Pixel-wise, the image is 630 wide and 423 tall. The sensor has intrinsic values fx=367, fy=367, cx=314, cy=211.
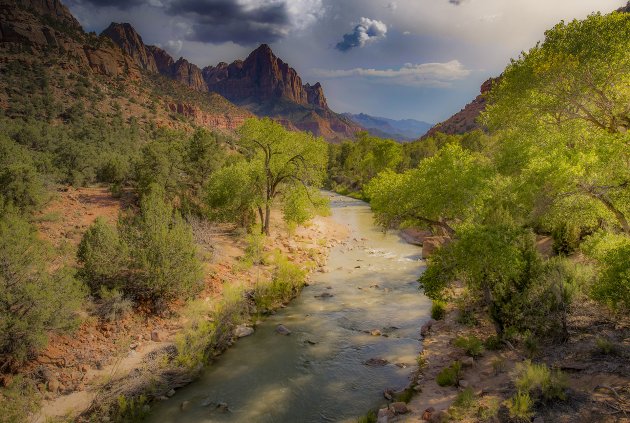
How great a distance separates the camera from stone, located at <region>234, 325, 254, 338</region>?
56.5 feet

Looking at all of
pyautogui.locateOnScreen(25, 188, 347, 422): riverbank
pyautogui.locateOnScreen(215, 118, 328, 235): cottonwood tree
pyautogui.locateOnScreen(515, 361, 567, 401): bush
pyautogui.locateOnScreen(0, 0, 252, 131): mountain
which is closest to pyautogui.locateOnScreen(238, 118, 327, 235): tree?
pyautogui.locateOnScreen(215, 118, 328, 235): cottonwood tree

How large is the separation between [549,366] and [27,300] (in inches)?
676

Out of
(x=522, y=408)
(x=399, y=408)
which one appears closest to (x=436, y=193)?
(x=399, y=408)

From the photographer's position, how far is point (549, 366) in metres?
11.5

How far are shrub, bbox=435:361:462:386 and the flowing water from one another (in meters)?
1.37

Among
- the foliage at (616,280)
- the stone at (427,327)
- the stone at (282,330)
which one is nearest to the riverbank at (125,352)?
the stone at (282,330)

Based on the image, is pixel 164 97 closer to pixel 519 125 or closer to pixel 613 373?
pixel 519 125

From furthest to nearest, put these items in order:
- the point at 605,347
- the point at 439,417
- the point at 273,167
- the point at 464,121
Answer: the point at 464,121 < the point at 273,167 < the point at 605,347 < the point at 439,417

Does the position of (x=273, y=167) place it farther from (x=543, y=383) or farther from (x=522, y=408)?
(x=522, y=408)

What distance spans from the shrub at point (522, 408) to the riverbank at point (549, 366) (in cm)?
11

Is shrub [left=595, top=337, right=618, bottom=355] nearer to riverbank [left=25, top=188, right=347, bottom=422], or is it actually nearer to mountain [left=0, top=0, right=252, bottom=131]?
riverbank [left=25, top=188, right=347, bottom=422]

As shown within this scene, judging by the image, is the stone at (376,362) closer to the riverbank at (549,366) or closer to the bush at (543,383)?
the riverbank at (549,366)

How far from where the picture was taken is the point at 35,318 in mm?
12219

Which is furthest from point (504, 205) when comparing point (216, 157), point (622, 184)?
point (216, 157)
